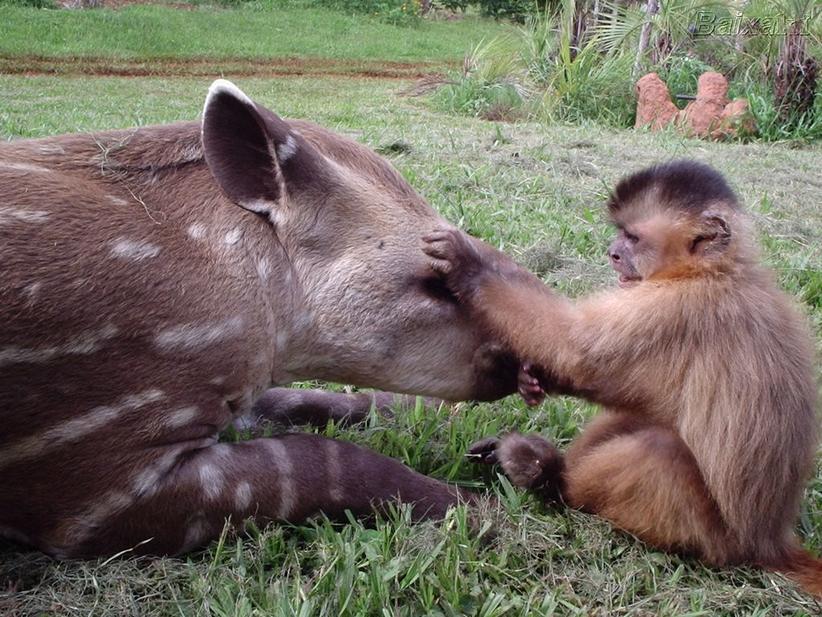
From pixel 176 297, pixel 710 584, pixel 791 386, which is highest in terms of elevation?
pixel 176 297

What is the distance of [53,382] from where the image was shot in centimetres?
251

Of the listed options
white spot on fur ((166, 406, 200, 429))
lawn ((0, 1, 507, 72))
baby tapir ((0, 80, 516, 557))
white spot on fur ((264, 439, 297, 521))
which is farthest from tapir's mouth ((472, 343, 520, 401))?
lawn ((0, 1, 507, 72))

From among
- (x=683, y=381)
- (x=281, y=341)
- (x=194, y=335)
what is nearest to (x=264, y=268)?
(x=281, y=341)

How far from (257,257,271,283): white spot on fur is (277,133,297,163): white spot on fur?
321 mm

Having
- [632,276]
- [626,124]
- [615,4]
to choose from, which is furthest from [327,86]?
[632,276]

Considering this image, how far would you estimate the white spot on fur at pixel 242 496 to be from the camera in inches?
105

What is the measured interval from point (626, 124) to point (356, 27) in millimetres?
14345

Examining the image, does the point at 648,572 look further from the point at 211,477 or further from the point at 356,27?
the point at 356,27

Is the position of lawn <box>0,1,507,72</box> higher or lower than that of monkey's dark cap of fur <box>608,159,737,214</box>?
lower

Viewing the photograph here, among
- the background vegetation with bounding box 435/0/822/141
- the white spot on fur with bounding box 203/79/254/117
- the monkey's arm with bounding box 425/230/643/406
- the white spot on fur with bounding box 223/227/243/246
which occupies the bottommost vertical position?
the background vegetation with bounding box 435/0/822/141

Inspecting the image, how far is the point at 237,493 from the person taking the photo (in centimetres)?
266

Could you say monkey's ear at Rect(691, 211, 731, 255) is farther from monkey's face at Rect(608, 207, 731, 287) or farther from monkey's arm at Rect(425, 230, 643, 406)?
monkey's arm at Rect(425, 230, 643, 406)

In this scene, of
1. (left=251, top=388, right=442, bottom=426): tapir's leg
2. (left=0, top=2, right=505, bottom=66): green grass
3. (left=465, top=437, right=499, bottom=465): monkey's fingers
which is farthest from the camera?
(left=0, top=2, right=505, bottom=66): green grass

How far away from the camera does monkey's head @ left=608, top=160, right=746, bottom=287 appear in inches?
114
